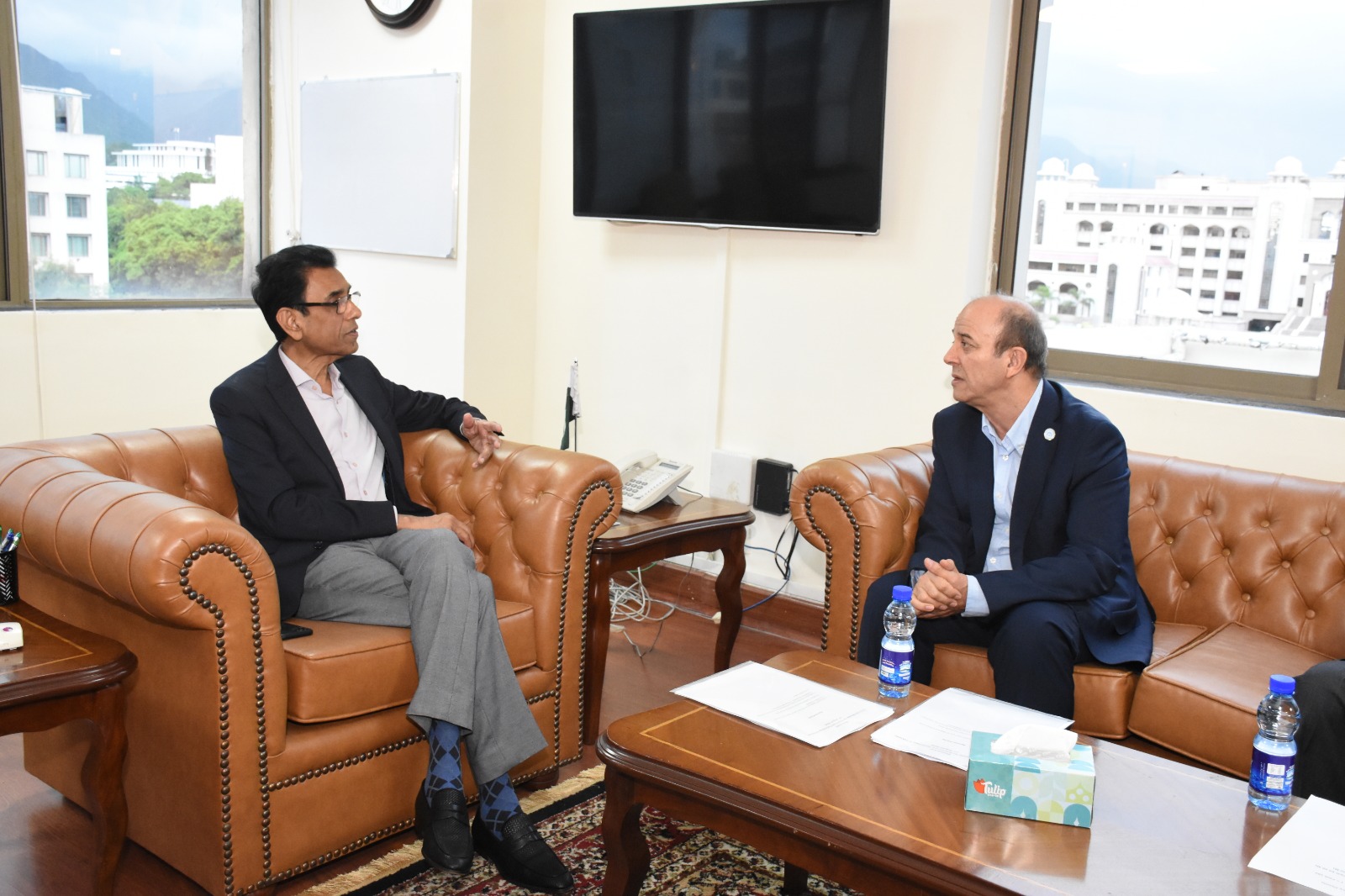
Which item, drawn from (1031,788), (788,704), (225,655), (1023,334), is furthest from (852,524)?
(225,655)

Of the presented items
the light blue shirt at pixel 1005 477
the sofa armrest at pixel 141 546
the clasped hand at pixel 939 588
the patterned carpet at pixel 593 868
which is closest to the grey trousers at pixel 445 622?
the patterned carpet at pixel 593 868

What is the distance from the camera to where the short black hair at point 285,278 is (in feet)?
9.12

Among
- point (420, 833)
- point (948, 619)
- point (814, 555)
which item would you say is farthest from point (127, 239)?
point (948, 619)

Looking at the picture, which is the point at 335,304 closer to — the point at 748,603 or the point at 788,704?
the point at 788,704

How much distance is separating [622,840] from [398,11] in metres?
3.62

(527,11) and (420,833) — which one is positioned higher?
(527,11)

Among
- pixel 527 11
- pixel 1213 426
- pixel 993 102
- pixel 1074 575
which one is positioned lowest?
pixel 1074 575

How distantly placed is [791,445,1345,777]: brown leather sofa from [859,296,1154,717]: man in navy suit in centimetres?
7

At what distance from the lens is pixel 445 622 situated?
2434 mm

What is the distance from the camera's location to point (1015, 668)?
8.34ft

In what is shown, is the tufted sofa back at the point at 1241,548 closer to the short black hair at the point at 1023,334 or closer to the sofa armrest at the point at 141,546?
the short black hair at the point at 1023,334

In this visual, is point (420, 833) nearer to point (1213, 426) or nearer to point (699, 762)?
point (699, 762)

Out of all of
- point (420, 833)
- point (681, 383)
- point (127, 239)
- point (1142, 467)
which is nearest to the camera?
point (420, 833)

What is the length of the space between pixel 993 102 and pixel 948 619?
1.79m
